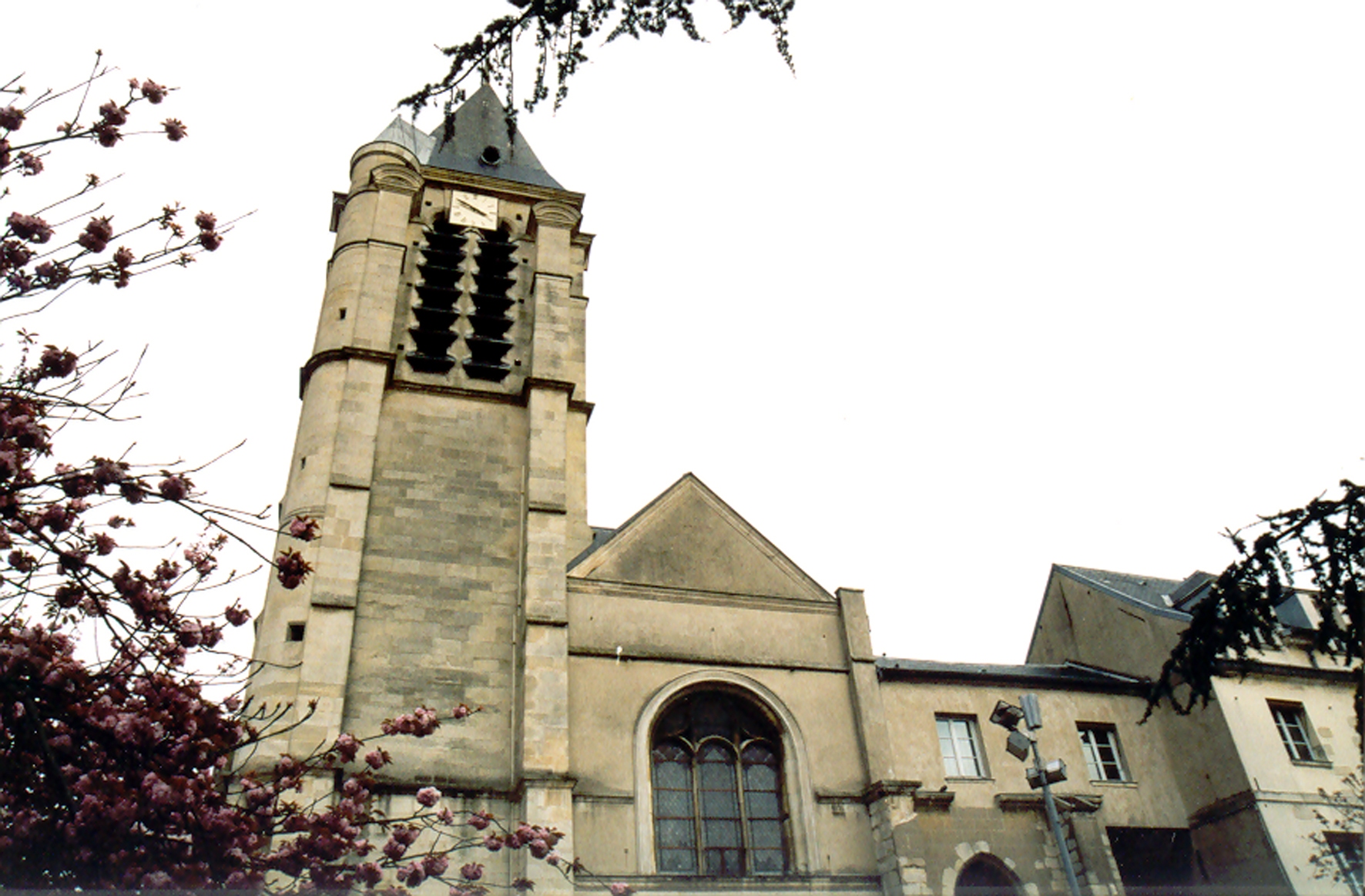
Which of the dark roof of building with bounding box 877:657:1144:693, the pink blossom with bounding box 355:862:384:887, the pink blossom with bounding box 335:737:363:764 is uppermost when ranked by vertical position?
the dark roof of building with bounding box 877:657:1144:693

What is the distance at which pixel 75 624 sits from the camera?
6.54 m

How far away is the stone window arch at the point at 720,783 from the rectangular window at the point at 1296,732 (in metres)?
8.61

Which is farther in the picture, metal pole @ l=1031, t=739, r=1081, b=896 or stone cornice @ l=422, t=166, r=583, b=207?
stone cornice @ l=422, t=166, r=583, b=207

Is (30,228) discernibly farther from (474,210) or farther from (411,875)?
(474,210)

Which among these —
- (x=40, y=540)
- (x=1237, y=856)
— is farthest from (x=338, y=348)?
(x=1237, y=856)

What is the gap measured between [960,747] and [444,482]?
9543 mm

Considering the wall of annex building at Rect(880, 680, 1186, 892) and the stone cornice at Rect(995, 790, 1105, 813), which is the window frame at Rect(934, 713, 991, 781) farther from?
the stone cornice at Rect(995, 790, 1105, 813)

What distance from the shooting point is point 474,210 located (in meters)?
22.6

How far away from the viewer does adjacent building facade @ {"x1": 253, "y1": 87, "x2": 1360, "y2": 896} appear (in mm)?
13602

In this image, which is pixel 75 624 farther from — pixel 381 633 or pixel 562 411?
pixel 562 411

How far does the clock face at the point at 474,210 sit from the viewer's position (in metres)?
22.4

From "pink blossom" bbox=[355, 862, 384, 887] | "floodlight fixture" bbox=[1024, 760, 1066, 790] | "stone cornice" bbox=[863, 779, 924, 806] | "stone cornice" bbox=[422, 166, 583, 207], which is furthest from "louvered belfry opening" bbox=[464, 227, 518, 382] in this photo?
"floodlight fixture" bbox=[1024, 760, 1066, 790]

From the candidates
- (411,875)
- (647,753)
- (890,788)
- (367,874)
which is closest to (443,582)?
(647,753)

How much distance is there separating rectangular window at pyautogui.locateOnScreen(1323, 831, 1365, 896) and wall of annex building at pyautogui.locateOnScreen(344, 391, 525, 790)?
12555 mm
